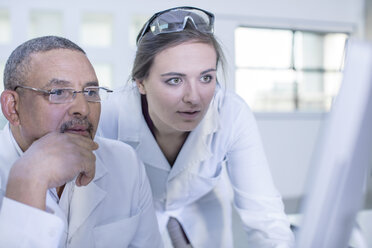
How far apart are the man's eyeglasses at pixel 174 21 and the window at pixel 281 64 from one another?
8.07 ft

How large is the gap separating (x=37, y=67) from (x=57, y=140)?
20 centimetres

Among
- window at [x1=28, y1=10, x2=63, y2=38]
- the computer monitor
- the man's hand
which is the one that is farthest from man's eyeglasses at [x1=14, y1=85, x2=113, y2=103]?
window at [x1=28, y1=10, x2=63, y2=38]

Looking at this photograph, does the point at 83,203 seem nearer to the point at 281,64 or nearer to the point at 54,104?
the point at 54,104

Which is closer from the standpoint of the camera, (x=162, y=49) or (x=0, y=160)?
(x=0, y=160)

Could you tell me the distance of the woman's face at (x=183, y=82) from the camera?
112cm

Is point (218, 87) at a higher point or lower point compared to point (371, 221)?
higher

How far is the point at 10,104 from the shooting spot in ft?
2.91

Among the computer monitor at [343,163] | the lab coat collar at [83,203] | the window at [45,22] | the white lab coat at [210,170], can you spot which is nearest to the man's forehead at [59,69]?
the lab coat collar at [83,203]

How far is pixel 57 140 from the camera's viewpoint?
29.7 inches

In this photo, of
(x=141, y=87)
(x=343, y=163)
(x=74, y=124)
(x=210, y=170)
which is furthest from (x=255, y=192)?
(x=343, y=163)

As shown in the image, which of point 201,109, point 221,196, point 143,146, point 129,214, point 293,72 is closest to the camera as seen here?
point 129,214

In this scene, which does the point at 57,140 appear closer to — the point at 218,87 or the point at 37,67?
the point at 37,67

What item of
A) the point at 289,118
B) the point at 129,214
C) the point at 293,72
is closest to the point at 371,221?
the point at 129,214

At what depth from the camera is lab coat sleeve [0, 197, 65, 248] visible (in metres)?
0.66
